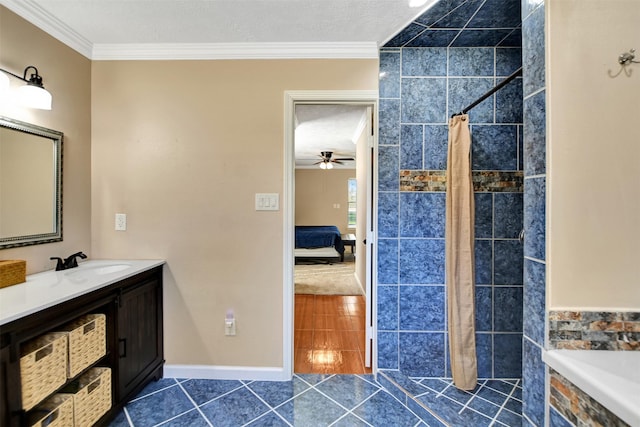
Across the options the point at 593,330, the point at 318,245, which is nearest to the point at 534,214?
the point at 593,330

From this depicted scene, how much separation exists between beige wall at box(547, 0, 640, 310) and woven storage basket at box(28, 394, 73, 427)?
2100 mm

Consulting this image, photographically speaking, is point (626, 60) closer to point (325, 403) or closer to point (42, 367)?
point (325, 403)

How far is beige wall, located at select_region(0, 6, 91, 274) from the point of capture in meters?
1.48

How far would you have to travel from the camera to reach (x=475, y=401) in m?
1.65

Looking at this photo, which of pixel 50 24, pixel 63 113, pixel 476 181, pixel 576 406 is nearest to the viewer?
pixel 576 406

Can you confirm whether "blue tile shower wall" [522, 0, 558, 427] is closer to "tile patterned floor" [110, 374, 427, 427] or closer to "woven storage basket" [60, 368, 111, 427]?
"tile patterned floor" [110, 374, 427, 427]

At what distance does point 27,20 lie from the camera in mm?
1533

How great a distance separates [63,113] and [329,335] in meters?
2.72

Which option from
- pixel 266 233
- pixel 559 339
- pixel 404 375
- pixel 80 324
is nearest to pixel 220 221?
pixel 266 233

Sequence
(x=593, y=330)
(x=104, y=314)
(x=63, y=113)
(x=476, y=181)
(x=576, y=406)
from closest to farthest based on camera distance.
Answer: (x=576, y=406) → (x=593, y=330) → (x=104, y=314) → (x=63, y=113) → (x=476, y=181)

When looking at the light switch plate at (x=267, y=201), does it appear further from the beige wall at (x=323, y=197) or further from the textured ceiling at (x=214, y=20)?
the beige wall at (x=323, y=197)

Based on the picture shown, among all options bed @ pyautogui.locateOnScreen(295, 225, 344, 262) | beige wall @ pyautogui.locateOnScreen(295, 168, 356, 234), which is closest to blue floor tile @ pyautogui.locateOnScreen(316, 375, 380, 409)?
bed @ pyautogui.locateOnScreen(295, 225, 344, 262)

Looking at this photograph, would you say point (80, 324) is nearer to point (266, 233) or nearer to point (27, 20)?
point (266, 233)

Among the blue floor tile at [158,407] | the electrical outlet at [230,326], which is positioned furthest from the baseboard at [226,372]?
the electrical outlet at [230,326]
